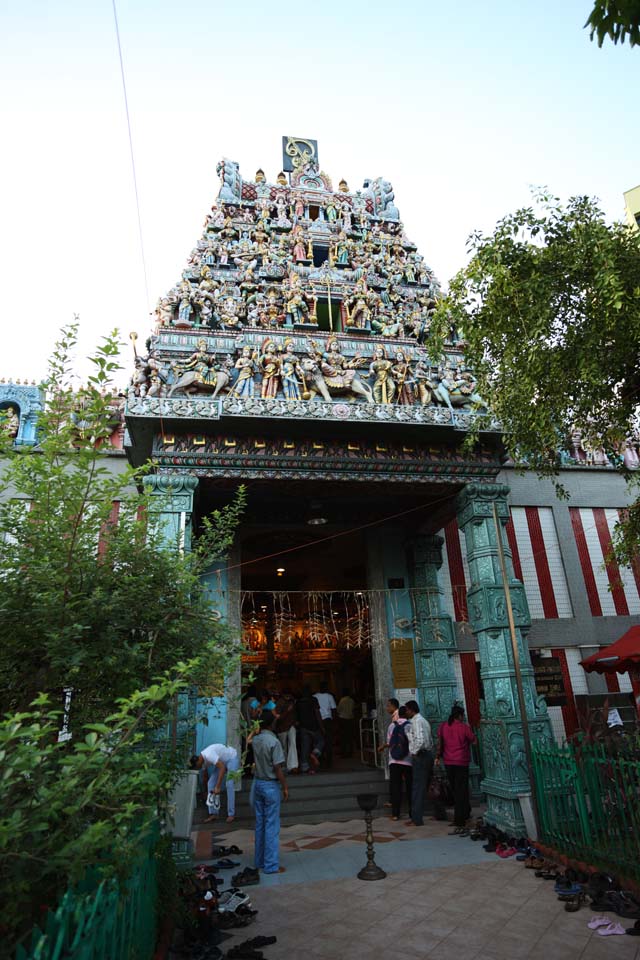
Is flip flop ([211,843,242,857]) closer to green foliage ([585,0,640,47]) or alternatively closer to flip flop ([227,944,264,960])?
flip flop ([227,944,264,960])

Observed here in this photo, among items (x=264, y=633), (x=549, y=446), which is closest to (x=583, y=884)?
(x=549, y=446)

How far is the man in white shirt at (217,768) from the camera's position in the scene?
9336mm

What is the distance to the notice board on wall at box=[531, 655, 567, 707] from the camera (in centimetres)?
1303

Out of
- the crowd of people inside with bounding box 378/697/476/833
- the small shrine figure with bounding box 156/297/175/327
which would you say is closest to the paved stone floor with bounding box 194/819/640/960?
the crowd of people inside with bounding box 378/697/476/833

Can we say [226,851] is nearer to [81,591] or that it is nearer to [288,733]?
[288,733]

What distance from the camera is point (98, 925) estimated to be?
2.52 meters

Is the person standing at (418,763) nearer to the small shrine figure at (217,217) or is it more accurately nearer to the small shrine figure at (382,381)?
the small shrine figure at (382,381)

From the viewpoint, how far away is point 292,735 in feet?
36.5

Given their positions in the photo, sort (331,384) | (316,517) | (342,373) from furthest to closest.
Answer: (316,517)
(342,373)
(331,384)

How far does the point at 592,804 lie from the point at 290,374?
7575mm

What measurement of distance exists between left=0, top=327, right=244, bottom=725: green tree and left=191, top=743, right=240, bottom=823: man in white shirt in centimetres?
563

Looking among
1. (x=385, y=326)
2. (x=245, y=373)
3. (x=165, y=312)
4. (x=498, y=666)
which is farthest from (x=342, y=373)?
(x=498, y=666)

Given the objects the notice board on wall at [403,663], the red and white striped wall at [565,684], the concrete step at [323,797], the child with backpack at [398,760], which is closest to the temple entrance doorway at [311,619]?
the notice board on wall at [403,663]

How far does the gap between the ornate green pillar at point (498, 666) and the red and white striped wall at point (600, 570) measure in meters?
5.44
